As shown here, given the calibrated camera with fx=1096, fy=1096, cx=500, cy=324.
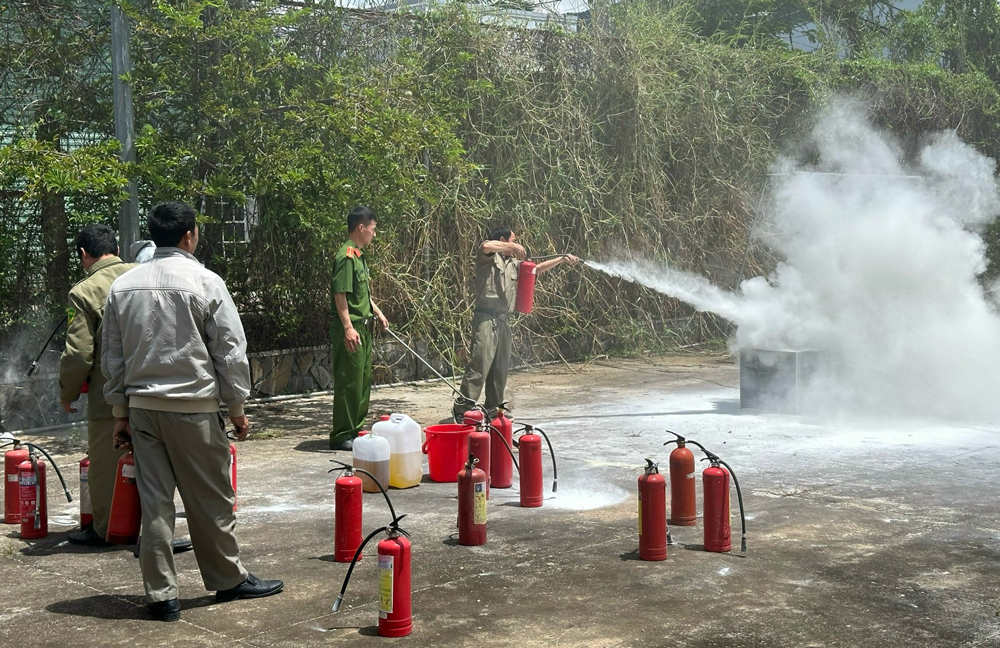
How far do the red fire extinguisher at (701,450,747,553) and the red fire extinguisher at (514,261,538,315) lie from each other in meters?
4.64

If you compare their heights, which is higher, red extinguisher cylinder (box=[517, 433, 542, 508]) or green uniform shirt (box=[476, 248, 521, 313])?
green uniform shirt (box=[476, 248, 521, 313])

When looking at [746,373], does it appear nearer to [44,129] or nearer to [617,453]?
[617,453]

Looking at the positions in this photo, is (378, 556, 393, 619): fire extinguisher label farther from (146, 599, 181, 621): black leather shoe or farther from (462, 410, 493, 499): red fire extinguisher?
(462, 410, 493, 499): red fire extinguisher

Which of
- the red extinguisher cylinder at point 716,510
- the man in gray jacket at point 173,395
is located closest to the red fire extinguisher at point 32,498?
the man in gray jacket at point 173,395

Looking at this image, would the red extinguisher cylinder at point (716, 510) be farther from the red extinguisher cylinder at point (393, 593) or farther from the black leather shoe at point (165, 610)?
the black leather shoe at point (165, 610)

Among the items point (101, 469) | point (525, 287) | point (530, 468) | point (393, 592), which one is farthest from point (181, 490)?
point (525, 287)

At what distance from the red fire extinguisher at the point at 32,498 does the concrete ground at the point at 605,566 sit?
10 centimetres

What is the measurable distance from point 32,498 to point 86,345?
0.97m

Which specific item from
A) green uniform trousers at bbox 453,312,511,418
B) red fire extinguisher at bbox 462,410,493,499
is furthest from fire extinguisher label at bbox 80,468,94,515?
green uniform trousers at bbox 453,312,511,418

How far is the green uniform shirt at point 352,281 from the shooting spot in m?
8.63

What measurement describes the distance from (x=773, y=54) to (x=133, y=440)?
14619mm

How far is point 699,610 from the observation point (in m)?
4.87

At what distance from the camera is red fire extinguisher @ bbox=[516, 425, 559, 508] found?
6.68 metres

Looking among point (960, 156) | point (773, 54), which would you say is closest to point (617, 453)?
point (773, 54)
